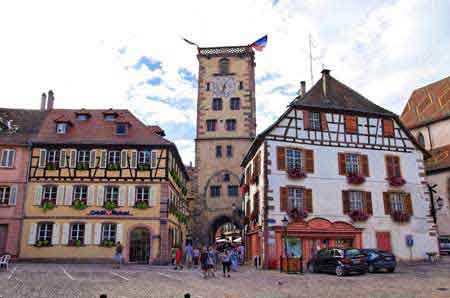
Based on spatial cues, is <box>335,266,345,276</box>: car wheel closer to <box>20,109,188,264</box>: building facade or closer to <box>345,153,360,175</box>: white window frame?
<box>345,153,360,175</box>: white window frame

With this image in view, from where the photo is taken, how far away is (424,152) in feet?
101

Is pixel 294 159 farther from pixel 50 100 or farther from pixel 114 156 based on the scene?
pixel 50 100

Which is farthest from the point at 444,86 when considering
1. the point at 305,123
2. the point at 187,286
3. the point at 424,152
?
the point at 187,286

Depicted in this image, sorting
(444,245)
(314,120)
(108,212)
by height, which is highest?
(314,120)

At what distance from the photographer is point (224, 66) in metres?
46.5

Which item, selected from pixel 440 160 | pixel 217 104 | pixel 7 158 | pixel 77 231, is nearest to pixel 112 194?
pixel 77 231

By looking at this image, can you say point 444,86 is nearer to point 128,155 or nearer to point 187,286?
point 128,155

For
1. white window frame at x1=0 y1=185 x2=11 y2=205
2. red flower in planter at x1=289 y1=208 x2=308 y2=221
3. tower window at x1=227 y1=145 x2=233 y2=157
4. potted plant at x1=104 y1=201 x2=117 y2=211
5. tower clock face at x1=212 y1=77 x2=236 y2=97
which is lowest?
red flower in planter at x1=289 y1=208 x2=308 y2=221

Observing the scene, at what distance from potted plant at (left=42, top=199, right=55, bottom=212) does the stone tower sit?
15096 millimetres

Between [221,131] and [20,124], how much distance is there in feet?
61.6

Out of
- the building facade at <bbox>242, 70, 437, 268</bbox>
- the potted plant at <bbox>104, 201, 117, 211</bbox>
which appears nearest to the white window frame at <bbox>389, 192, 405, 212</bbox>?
the building facade at <bbox>242, 70, 437, 268</bbox>

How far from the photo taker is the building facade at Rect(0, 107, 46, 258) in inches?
1176

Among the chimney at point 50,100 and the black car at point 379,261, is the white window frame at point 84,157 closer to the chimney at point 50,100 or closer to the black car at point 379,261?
the chimney at point 50,100

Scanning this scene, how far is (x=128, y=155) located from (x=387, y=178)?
59.7ft
